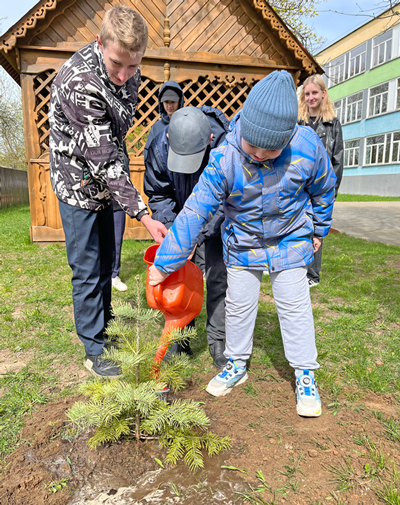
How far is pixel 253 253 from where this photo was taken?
2.05 metres

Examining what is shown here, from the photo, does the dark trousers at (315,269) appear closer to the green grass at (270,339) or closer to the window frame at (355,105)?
the green grass at (270,339)

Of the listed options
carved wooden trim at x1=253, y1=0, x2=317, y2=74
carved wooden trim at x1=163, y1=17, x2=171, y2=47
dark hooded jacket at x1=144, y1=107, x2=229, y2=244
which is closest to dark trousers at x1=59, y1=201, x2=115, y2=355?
dark hooded jacket at x1=144, y1=107, x2=229, y2=244

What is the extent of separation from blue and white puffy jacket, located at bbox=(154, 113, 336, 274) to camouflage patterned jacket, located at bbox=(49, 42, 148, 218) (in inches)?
14.3

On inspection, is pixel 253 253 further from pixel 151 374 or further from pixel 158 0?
pixel 158 0

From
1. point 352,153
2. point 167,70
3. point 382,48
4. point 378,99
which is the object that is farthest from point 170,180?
point 352,153

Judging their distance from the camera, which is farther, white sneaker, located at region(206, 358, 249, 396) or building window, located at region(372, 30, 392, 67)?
building window, located at region(372, 30, 392, 67)

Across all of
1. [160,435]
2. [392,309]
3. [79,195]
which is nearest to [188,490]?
[160,435]

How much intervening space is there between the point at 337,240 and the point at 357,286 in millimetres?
3033

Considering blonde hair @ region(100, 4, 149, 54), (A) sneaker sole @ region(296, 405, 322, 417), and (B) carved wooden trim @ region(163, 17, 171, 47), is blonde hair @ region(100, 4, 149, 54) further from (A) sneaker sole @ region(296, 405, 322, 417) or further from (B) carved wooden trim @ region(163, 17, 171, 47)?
(B) carved wooden trim @ region(163, 17, 171, 47)

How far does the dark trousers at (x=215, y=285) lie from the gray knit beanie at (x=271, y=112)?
0.86 m

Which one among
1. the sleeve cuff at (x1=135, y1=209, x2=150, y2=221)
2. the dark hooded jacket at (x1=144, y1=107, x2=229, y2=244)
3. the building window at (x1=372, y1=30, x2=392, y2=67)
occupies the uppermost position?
the building window at (x1=372, y1=30, x2=392, y2=67)

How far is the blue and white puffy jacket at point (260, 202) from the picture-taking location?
6.14ft

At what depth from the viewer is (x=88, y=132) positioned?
204cm

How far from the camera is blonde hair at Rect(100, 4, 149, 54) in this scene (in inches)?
70.4
